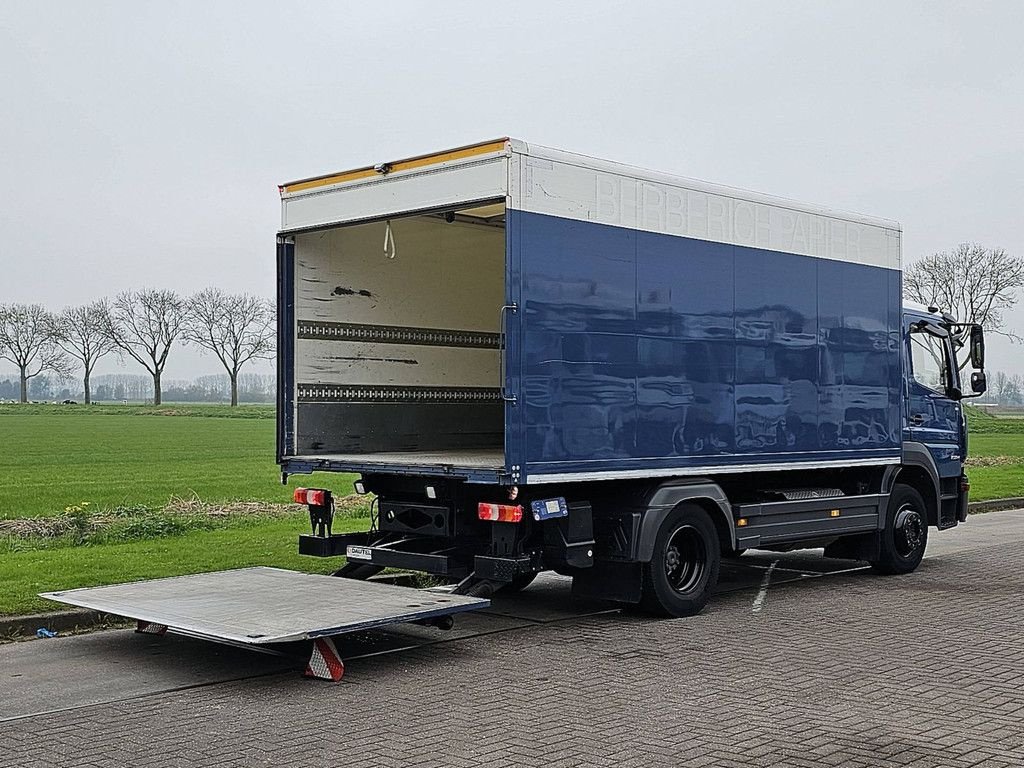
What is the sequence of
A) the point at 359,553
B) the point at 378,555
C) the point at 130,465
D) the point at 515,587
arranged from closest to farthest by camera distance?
the point at 378,555 → the point at 359,553 → the point at 515,587 → the point at 130,465

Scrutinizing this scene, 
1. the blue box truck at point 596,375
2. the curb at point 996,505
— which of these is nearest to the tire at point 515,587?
the blue box truck at point 596,375

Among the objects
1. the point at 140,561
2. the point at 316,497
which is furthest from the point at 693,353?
the point at 140,561

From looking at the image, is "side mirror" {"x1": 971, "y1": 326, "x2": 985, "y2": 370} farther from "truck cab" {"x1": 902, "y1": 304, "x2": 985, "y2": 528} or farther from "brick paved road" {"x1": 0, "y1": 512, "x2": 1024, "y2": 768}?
"brick paved road" {"x1": 0, "y1": 512, "x2": 1024, "y2": 768}

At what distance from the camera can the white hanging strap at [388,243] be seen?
10846 mm

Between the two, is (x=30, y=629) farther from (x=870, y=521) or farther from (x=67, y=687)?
(x=870, y=521)

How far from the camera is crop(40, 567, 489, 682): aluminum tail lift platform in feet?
26.1

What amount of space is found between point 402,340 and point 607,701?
539cm

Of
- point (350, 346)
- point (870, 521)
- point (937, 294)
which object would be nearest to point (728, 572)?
point (870, 521)

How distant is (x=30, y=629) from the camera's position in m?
9.52

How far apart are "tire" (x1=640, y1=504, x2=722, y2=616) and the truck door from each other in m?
3.70

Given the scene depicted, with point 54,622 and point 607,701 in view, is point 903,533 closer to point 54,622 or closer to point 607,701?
point 607,701

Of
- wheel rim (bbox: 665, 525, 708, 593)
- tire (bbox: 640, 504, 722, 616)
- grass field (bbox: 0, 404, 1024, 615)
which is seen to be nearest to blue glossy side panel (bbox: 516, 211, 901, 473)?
tire (bbox: 640, 504, 722, 616)

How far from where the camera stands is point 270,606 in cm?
874

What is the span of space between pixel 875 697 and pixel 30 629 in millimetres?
6137
